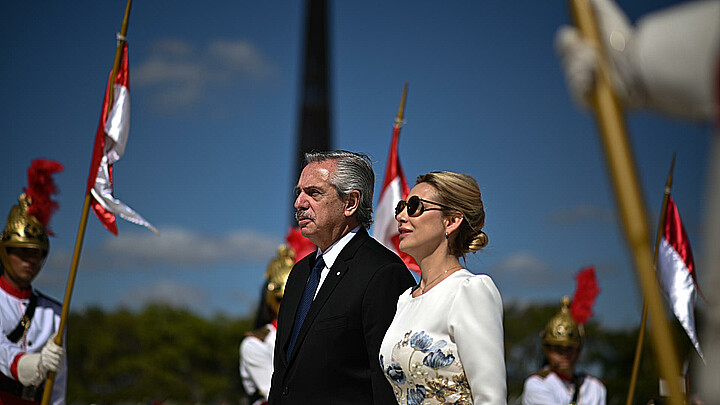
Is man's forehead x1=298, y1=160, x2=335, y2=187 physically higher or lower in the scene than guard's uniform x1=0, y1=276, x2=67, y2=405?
higher

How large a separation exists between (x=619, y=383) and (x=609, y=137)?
29883mm

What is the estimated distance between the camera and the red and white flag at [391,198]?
728cm

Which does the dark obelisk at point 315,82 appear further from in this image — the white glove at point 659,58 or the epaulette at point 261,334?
the white glove at point 659,58

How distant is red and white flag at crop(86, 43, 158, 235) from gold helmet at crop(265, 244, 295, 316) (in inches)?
81.2

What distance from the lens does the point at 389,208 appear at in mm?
7586

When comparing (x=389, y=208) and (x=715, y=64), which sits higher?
(x=389, y=208)

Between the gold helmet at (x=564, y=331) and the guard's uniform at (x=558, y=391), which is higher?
the gold helmet at (x=564, y=331)

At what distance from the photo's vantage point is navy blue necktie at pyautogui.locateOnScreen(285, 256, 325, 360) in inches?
157

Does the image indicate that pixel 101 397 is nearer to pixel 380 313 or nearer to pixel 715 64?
pixel 380 313

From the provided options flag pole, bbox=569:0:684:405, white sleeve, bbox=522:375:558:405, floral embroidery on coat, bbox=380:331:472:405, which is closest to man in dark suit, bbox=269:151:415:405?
floral embroidery on coat, bbox=380:331:472:405

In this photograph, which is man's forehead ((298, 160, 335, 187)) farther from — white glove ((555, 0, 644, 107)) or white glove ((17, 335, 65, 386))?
white glove ((555, 0, 644, 107))

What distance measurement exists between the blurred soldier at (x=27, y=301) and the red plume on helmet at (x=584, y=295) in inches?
232

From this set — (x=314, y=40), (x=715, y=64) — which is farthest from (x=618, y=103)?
(x=314, y=40)

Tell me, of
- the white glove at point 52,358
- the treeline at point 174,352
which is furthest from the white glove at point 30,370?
the treeline at point 174,352
